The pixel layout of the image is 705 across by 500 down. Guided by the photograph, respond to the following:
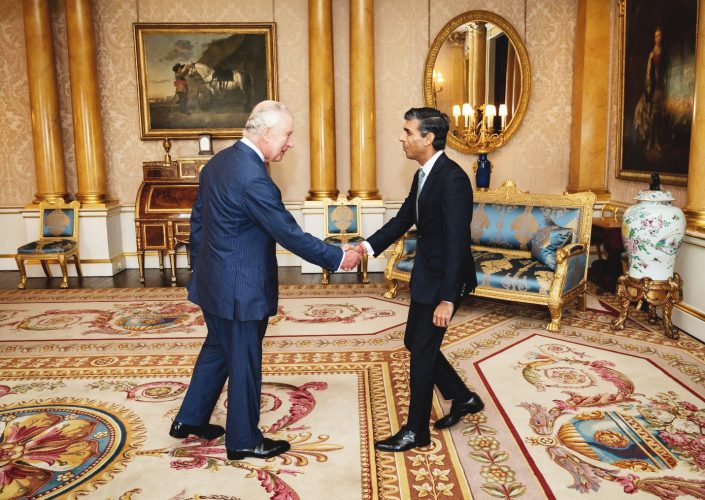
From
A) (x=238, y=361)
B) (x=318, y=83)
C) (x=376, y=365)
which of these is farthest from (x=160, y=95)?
(x=238, y=361)

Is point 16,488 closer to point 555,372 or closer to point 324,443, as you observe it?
point 324,443

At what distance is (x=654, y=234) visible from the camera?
14.7ft

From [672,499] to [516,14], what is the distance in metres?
6.43

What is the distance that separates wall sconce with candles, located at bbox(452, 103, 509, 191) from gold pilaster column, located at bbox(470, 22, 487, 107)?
0.14 meters

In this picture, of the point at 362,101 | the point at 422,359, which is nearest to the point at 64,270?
the point at 362,101

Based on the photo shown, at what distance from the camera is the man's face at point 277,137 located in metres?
2.55

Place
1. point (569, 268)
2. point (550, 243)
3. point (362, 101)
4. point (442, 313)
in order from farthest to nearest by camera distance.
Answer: point (362, 101) → point (550, 243) → point (569, 268) → point (442, 313)

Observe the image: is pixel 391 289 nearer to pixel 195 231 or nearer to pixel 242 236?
pixel 195 231

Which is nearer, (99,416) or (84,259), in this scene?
(99,416)

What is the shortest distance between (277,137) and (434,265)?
35.5 inches

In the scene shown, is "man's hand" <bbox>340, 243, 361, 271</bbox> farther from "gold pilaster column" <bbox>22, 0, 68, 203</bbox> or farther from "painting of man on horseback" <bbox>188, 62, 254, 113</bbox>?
"gold pilaster column" <bbox>22, 0, 68, 203</bbox>

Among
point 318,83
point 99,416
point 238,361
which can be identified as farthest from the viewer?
point 318,83

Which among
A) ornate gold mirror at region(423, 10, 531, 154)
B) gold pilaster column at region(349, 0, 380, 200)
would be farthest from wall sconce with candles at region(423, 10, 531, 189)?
gold pilaster column at region(349, 0, 380, 200)

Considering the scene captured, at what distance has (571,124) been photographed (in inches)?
299
